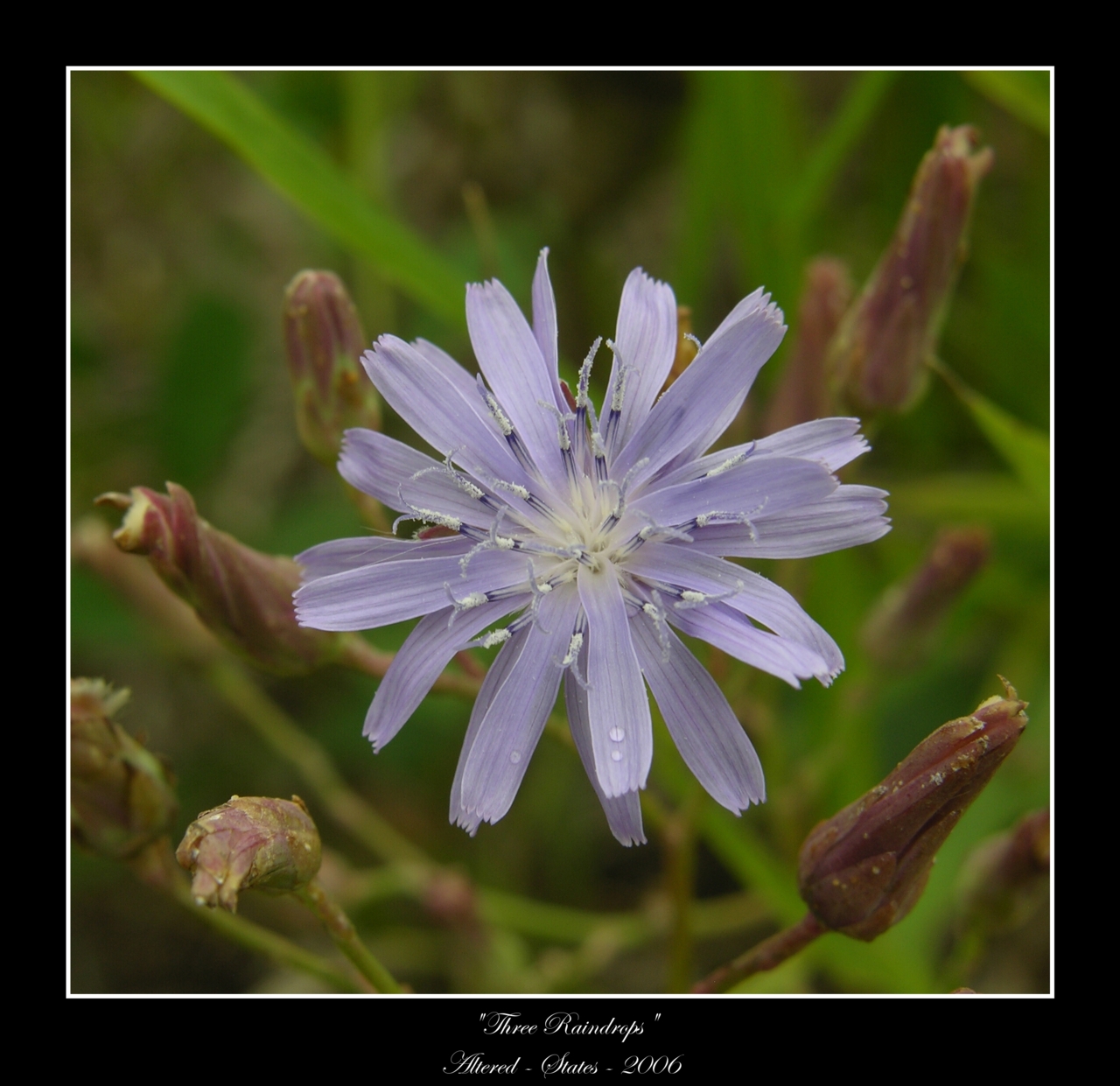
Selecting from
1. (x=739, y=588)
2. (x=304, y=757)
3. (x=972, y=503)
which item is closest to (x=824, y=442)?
(x=739, y=588)

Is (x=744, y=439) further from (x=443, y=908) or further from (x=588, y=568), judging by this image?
(x=443, y=908)

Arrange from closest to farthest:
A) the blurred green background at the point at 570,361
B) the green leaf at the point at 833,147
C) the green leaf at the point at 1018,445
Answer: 1. the green leaf at the point at 1018,445
2. the green leaf at the point at 833,147
3. the blurred green background at the point at 570,361

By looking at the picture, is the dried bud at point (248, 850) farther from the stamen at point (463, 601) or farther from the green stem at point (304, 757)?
the green stem at point (304, 757)

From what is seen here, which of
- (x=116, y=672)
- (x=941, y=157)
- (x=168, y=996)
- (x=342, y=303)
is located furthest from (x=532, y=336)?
(x=116, y=672)

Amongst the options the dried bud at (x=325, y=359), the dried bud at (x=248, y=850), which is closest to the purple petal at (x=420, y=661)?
the dried bud at (x=248, y=850)

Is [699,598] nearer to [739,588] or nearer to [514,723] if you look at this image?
[739,588]

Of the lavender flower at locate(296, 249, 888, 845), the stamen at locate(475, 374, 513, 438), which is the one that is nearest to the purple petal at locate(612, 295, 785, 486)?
the lavender flower at locate(296, 249, 888, 845)
